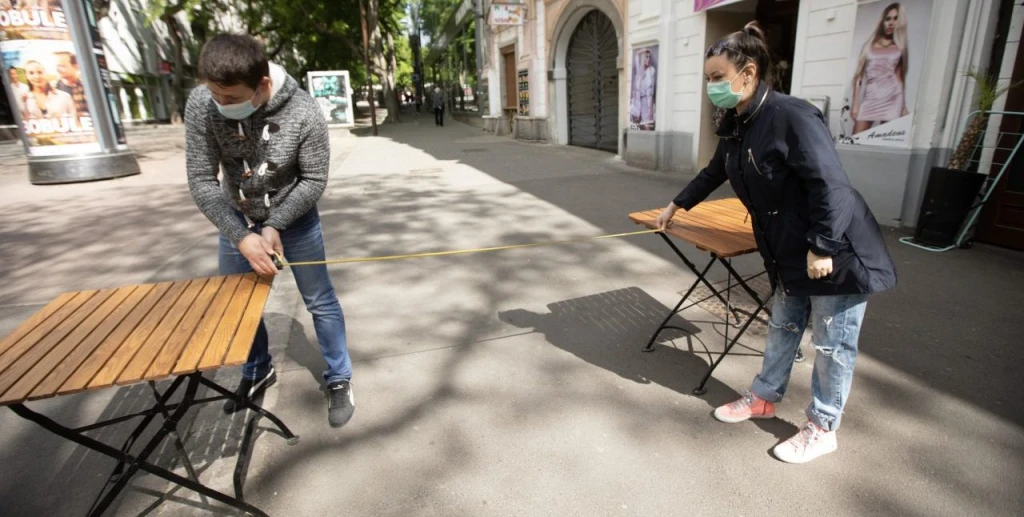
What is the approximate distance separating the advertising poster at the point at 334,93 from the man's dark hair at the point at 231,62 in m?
19.4

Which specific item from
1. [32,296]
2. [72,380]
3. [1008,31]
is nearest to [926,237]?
[1008,31]

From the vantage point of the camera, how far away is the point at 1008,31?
203 inches

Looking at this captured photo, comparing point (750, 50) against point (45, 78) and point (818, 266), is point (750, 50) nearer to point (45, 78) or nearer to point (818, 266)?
point (818, 266)

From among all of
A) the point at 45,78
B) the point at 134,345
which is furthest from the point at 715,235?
the point at 45,78

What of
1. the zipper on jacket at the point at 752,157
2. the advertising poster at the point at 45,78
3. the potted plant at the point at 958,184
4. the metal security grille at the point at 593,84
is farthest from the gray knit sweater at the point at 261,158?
the metal security grille at the point at 593,84

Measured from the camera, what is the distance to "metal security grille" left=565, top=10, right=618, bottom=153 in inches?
535

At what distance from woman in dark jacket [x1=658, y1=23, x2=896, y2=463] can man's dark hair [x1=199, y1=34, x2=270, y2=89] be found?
72.9 inches

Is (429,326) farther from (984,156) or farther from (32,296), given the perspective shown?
(984,156)

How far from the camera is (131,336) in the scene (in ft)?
6.34

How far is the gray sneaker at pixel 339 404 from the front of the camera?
2816mm

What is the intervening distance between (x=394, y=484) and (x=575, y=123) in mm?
14545

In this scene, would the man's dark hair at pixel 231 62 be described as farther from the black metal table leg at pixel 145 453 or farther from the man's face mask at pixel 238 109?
the black metal table leg at pixel 145 453

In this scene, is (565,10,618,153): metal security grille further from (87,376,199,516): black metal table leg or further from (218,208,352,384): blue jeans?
(87,376,199,516): black metal table leg

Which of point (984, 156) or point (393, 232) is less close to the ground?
point (984, 156)
